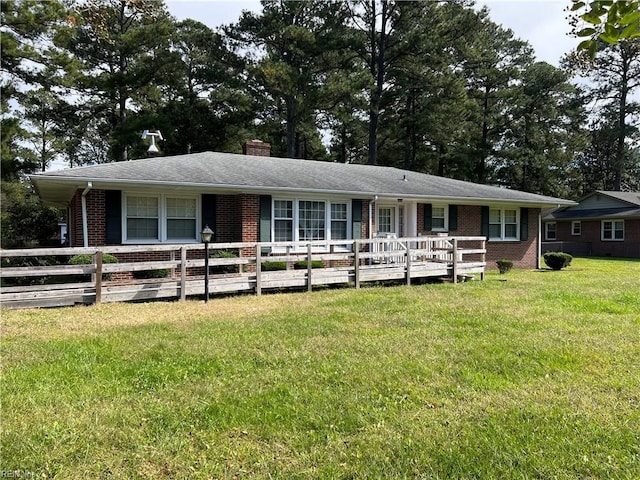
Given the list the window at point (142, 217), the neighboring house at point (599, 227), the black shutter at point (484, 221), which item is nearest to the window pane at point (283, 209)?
the window at point (142, 217)

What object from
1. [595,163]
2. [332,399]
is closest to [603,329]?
[332,399]

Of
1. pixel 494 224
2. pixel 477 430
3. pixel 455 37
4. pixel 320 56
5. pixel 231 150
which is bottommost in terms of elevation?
pixel 477 430

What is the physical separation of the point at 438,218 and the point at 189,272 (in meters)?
8.95

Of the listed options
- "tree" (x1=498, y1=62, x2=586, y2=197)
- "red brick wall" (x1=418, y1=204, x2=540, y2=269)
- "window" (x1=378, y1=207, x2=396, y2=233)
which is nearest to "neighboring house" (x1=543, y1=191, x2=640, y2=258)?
"tree" (x1=498, y1=62, x2=586, y2=197)

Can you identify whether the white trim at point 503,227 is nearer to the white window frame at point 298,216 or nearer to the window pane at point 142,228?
the white window frame at point 298,216

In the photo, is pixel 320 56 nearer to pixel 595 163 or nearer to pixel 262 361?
pixel 262 361

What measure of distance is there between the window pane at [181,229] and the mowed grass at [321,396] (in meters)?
4.51

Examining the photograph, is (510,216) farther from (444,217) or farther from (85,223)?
(85,223)

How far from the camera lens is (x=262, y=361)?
5137 millimetres

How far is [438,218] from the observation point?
16.1 meters

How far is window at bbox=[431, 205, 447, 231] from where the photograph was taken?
16.0 meters

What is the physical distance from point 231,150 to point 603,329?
25.0m

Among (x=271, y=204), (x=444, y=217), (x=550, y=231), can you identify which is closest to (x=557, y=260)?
(x=444, y=217)

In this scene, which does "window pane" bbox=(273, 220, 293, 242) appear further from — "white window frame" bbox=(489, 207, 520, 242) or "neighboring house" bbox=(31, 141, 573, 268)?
"white window frame" bbox=(489, 207, 520, 242)
